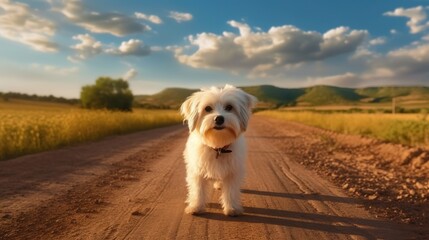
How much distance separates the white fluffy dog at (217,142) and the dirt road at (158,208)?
336mm

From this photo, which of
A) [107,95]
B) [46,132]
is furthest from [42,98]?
[46,132]

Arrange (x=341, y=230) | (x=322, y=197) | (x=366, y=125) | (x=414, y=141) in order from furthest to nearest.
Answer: (x=366, y=125) → (x=414, y=141) → (x=322, y=197) → (x=341, y=230)

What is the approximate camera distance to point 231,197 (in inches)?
239

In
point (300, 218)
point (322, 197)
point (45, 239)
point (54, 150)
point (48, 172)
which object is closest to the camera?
point (45, 239)

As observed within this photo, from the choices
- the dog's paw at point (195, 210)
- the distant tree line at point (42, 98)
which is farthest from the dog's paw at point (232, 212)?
the distant tree line at point (42, 98)

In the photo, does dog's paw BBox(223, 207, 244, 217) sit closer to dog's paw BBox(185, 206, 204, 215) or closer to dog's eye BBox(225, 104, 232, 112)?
dog's paw BBox(185, 206, 204, 215)

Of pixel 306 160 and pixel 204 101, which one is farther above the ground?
pixel 204 101

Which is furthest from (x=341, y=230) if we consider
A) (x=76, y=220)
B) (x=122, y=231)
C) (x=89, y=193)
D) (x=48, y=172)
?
(x=48, y=172)

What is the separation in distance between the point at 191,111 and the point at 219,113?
497mm

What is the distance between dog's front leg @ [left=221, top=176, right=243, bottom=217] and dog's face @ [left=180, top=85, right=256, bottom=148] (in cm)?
62

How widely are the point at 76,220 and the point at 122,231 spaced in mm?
935

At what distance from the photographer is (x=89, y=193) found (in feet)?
24.8

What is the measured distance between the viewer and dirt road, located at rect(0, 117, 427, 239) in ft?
17.5

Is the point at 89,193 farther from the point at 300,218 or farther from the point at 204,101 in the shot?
the point at 300,218
